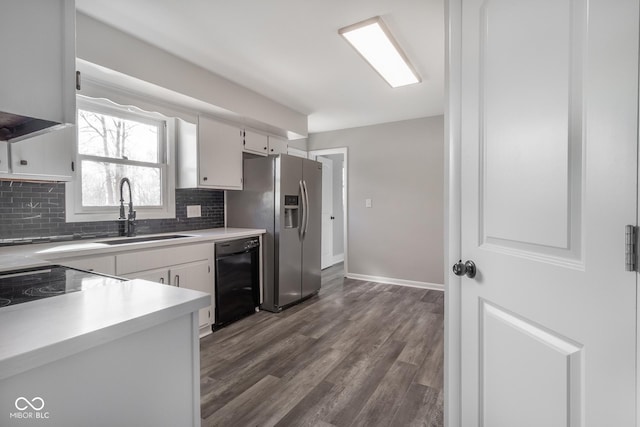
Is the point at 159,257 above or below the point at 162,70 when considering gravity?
below

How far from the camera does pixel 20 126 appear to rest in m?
1.04

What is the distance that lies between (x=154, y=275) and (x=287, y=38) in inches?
79.4

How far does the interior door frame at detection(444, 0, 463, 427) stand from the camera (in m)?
1.20

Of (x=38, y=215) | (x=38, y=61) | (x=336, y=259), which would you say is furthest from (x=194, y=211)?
(x=336, y=259)

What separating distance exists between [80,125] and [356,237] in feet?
11.7

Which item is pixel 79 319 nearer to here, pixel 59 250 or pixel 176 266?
pixel 59 250

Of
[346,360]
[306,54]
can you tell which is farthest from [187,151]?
[346,360]

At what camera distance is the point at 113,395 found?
0.71 metres

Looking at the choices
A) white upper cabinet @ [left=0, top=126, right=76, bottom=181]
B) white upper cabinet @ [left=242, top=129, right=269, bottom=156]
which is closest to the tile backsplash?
white upper cabinet @ [left=0, top=126, right=76, bottom=181]

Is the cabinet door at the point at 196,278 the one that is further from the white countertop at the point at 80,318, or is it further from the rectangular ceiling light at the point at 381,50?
the rectangular ceiling light at the point at 381,50

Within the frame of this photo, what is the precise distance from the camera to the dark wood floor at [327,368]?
5.50 feet

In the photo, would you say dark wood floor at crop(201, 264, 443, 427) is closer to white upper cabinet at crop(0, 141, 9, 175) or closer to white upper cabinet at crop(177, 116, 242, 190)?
white upper cabinet at crop(177, 116, 242, 190)

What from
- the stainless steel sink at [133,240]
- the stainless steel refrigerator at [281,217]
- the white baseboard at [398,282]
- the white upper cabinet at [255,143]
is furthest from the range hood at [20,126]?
the white baseboard at [398,282]

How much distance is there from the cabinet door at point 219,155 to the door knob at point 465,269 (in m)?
2.48
